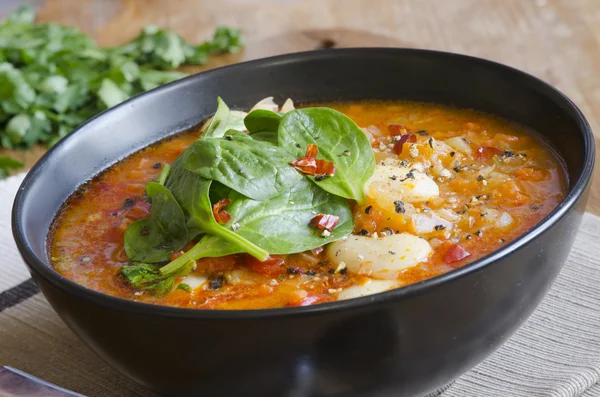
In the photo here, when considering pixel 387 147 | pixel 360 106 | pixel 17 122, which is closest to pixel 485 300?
pixel 387 147

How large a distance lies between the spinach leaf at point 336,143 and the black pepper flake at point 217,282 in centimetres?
43

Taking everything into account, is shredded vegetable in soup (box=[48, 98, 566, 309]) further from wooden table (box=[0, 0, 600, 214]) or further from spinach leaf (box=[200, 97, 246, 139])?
wooden table (box=[0, 0, 600, 214])

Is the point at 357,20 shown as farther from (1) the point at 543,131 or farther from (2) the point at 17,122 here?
(1) the point at 543,131

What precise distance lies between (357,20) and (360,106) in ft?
8.27

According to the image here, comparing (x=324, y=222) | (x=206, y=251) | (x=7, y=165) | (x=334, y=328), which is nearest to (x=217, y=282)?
(x=206, y=251)

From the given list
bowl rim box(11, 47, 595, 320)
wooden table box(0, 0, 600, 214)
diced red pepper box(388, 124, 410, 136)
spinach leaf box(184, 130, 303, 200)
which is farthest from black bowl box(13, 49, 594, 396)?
wooden table box(0, 0, 600, 214)

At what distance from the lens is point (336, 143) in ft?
8.55

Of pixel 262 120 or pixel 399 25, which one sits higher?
pixel 262 120

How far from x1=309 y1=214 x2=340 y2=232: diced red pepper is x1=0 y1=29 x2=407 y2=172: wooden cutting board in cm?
267

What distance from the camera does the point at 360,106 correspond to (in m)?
3.48

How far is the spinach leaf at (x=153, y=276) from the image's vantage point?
231 centimetres

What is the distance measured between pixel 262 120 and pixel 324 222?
51 cm

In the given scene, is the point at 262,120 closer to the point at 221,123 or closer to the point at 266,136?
the point at 266,136

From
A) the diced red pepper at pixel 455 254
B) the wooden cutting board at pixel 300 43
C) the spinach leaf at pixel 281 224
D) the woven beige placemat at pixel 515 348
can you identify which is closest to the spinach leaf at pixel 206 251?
the spinach leaf at pixel 281 224
